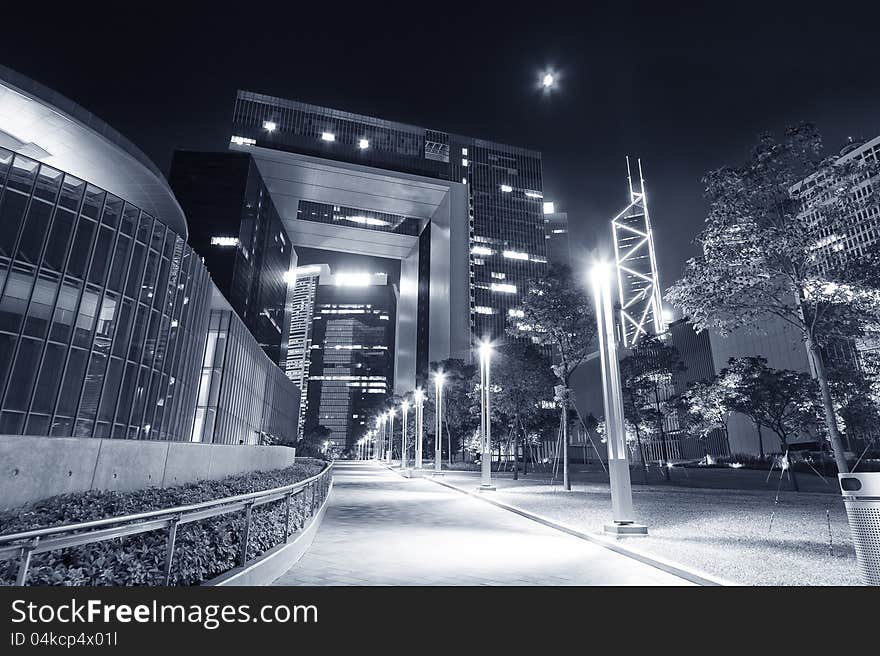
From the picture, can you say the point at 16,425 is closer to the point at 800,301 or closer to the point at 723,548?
the point at 723,548

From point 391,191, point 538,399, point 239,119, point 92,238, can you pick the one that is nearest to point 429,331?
point 391,191

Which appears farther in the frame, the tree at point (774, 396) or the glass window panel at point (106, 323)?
the tree at point (774, 396)

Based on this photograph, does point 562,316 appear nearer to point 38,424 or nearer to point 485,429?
point 485,429

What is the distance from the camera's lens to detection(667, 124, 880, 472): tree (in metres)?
11.2

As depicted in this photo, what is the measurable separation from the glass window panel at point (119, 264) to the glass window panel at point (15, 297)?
11.3ft

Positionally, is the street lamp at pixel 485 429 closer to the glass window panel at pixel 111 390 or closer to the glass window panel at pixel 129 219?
the glass window panel at pixel 111 390

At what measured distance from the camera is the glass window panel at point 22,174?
2106 centimetres

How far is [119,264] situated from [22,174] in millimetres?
5245

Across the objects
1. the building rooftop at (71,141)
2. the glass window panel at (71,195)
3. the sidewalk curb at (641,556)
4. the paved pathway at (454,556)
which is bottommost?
the paved pathway at (454,556)

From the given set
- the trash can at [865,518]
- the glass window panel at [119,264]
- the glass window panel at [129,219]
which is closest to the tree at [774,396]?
the trash can at [865,518]

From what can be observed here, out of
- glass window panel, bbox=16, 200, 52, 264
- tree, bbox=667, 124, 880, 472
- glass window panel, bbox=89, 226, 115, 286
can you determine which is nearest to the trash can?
tree, bbox=667, 124, 880, 472

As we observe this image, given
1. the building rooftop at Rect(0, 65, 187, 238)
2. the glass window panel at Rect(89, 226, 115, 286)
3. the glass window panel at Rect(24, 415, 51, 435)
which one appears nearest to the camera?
the glass window panel at Rect(24, 415, 51, 435)

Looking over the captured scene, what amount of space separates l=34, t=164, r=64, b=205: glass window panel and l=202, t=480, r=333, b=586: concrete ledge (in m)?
22.6

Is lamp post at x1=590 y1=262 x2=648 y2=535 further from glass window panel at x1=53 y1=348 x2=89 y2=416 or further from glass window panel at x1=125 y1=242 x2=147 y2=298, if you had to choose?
glass window panel at x1=125 y1=242 x2=147 y2=298
